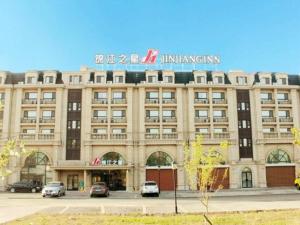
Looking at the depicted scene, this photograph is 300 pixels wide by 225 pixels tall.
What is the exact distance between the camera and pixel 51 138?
56.3m

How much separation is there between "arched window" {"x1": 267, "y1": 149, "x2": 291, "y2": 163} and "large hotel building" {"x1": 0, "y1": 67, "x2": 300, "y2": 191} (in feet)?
0.54

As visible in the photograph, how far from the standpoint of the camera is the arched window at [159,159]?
56.3 meters

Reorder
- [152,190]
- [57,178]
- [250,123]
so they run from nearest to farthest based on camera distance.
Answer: [152,190] → [57,178] → [250,123]

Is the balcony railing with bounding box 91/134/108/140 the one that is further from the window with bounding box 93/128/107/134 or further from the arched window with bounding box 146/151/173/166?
the arched window with bounding box 146/151/173/166

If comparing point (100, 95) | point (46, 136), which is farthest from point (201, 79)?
point (46, 136)

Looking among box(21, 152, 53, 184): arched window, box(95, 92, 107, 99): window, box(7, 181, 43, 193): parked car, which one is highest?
box(95, 92, 107, 99): window

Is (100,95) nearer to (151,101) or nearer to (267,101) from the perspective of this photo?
(151,101)

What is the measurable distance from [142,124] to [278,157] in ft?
78.4

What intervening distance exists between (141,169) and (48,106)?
62.5ft

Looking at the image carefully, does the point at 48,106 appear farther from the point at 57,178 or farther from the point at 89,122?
the point at 57,178

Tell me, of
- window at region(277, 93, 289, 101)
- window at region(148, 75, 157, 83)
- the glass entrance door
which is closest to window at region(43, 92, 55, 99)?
the glass entrance door

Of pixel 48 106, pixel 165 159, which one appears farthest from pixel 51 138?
pixel 165 159

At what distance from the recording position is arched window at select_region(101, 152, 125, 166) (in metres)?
55.8

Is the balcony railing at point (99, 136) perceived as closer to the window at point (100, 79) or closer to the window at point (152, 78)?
the window at point (100, 79)
